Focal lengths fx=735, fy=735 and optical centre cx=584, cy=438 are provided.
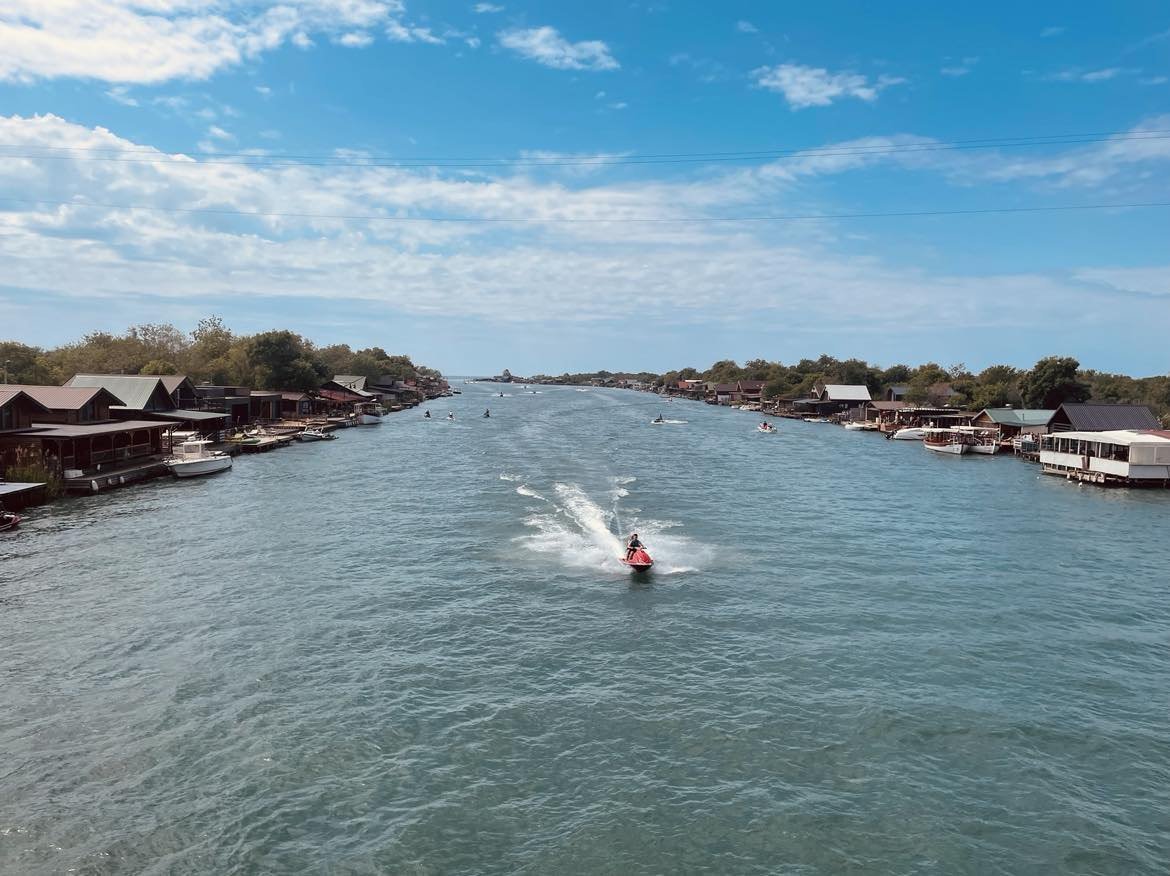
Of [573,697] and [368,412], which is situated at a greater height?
[368,412]

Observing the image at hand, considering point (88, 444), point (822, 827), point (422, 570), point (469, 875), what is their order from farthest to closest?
point (88, 444) < point (422, 570) < point (822, 827) < point (469, 875)

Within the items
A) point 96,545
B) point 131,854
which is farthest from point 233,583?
point 131,854

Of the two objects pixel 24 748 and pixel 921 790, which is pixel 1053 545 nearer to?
pixel 921 790

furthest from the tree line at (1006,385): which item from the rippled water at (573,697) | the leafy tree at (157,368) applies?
the leafy tree at (157,368)

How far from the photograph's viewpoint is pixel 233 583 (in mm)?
30156

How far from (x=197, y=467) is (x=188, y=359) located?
70549 mm

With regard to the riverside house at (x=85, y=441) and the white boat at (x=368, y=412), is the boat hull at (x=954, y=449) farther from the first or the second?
the riverside house at (x=85, y=441)

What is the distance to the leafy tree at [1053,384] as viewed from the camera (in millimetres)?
103812

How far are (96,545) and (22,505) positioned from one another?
12.6 metres

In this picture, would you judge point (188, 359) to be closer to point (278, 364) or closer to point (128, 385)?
point (278, 364)

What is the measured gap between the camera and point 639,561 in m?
31.7

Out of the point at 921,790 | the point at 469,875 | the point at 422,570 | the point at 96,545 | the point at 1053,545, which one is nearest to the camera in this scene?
the point at 469,875

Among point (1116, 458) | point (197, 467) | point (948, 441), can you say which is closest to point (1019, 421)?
point (948, 441)

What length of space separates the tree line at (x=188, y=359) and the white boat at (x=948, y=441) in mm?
93529
